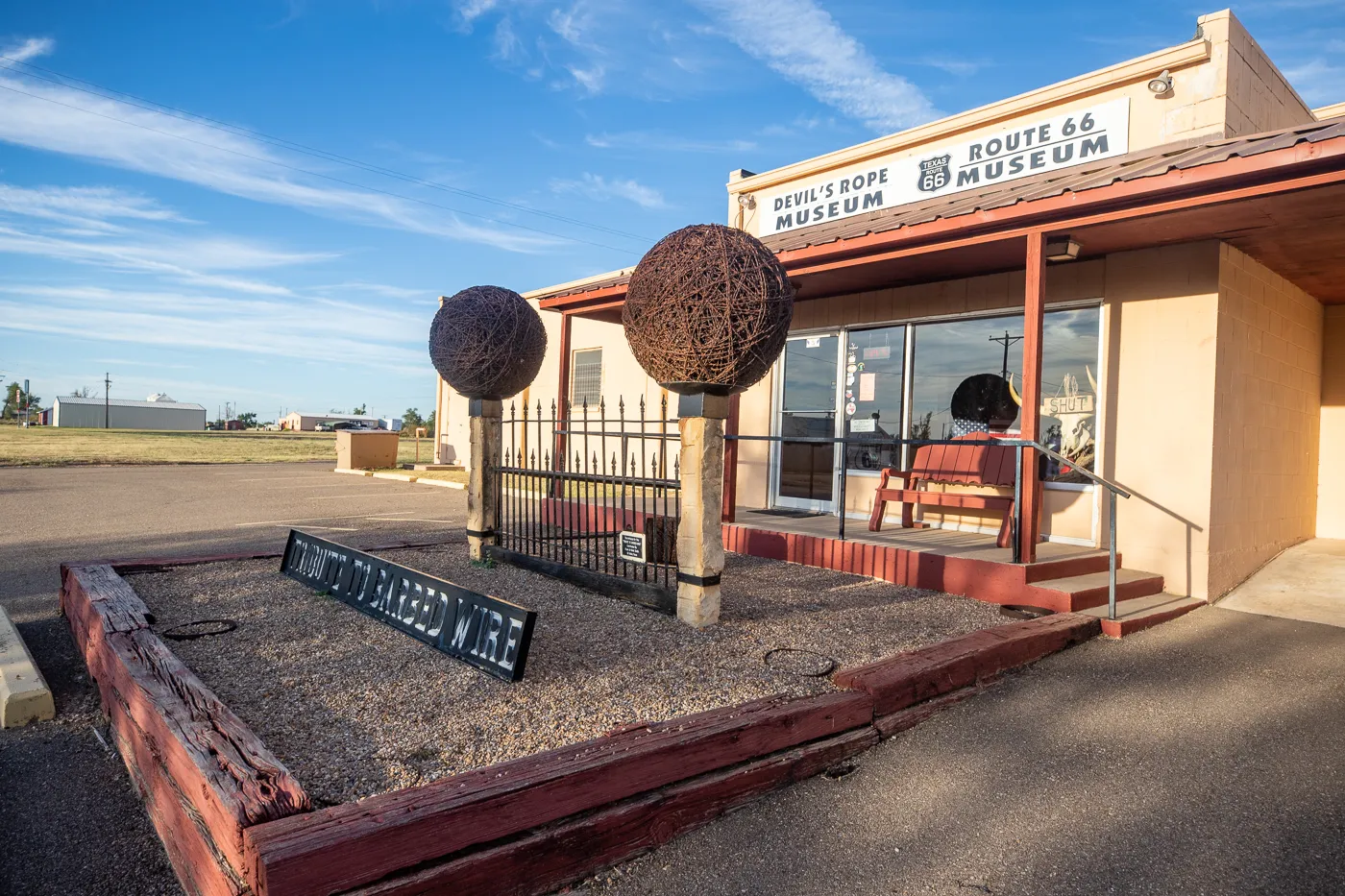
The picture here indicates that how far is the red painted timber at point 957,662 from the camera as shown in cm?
366

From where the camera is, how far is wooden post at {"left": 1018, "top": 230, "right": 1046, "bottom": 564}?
563 centimetres

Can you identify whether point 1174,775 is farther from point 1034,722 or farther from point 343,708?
point 343,708

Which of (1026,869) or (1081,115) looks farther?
(1081,115)

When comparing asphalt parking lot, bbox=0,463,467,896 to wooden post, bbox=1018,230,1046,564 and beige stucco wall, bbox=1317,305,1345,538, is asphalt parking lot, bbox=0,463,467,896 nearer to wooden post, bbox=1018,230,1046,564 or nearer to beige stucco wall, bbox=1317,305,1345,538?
wooden post, bbox=1018,230,1046,564

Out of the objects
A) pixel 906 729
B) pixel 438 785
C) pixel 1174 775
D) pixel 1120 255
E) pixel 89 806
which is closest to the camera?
pixel 438 785

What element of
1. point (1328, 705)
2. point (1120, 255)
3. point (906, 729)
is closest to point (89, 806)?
point (906, 729)

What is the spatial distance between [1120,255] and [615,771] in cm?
618

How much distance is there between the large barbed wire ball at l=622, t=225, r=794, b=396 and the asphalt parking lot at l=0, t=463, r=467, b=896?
320cm

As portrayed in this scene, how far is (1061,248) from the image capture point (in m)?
6.14

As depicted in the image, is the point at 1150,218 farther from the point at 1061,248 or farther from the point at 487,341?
the point at 487,341

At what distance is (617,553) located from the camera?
512 centimetres

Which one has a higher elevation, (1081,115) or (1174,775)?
(1081,115)

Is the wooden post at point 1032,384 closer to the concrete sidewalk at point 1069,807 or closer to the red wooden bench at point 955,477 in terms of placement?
the red wooden bench at point 955,477

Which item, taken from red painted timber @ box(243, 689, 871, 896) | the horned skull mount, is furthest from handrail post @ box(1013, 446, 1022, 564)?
red painted timber @ box(243, 689, 871, 896)
